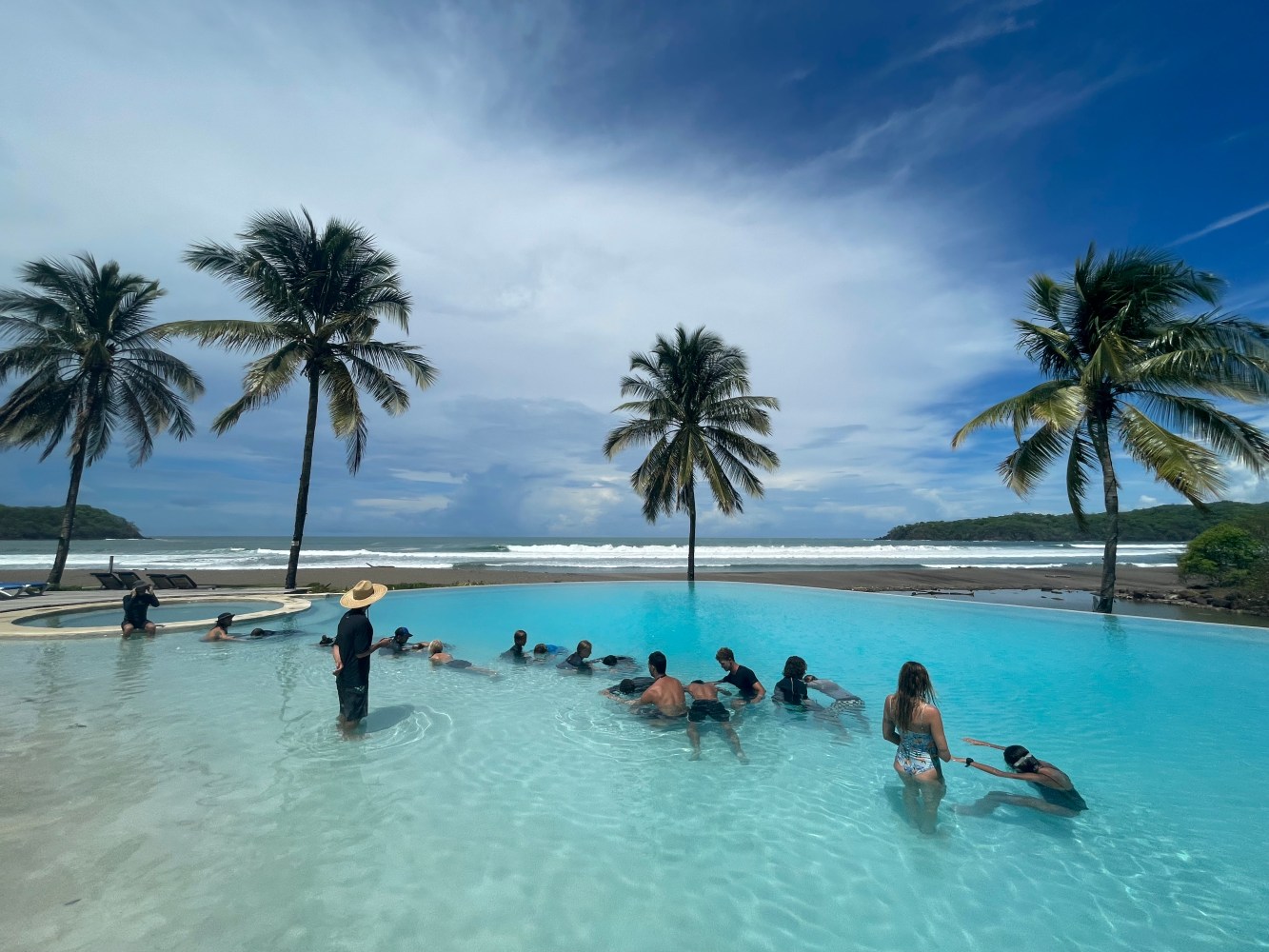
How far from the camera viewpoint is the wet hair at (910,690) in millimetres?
5051

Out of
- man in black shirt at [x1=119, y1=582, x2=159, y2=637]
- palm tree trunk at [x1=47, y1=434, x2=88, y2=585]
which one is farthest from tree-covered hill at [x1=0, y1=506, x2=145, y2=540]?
man in black shirt at [x1=119, y1=582, x2=159, y2=637]

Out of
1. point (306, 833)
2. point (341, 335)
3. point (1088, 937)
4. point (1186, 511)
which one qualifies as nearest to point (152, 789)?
point (306, 833)

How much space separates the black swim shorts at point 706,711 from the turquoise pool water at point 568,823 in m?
0.24

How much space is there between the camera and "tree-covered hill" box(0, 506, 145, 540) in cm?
6788

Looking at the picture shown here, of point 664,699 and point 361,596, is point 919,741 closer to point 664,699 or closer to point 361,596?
point 664,699

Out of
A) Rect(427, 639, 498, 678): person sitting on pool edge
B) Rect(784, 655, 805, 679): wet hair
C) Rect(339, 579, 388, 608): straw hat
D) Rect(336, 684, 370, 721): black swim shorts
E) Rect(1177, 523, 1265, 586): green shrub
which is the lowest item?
Rect(427, 639, 498, 678): person sitting on pool edge

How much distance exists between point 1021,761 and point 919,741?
96 cm

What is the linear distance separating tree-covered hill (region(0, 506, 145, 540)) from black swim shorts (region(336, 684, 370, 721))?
283ft

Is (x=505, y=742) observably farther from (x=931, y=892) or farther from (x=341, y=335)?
(x=341, y=335)

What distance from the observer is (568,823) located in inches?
177

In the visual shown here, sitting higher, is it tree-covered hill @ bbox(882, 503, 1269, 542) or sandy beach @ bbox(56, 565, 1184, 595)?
tree-covered hill @ bbox(882, 503, 1269, 542)

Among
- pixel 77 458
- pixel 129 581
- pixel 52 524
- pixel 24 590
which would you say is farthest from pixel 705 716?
pixel 52 524

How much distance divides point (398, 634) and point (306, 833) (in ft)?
21.1

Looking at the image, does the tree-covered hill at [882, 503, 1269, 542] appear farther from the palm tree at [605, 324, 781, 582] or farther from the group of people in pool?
the group of people in pool
